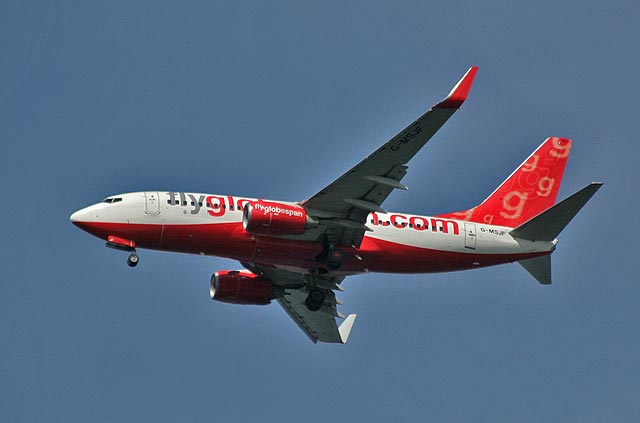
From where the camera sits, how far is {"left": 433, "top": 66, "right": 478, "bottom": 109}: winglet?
199 feet

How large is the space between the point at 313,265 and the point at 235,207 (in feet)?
19.3

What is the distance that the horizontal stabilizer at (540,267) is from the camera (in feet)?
238

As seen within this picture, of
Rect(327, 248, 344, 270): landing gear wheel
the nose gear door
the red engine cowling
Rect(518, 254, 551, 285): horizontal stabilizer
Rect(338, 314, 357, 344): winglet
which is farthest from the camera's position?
Rect(338, 314, 357, 344): winglet

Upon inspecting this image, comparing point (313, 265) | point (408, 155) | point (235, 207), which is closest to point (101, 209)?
point (235, 207)

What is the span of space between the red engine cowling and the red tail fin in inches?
488

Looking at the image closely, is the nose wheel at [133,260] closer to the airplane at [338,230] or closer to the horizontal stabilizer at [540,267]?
→ the airplane at [338,230]

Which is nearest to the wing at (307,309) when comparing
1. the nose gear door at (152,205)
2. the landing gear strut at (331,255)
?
the landing gear strut at (331,255)

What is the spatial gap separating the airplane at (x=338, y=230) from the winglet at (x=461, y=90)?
2.97 meters

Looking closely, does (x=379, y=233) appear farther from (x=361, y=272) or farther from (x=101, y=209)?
(x=101, y=209)

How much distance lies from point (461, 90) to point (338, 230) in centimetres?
1267

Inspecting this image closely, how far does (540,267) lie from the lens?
72750 millimetres

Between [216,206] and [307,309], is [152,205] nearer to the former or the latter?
[216,206]

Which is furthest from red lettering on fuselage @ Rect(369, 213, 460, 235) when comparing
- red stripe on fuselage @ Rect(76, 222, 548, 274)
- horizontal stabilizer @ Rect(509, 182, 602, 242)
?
horizontal stabilizer @ Rect(509, 182, 602, 242)

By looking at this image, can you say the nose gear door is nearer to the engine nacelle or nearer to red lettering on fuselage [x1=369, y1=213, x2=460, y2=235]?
the engine nacelle
